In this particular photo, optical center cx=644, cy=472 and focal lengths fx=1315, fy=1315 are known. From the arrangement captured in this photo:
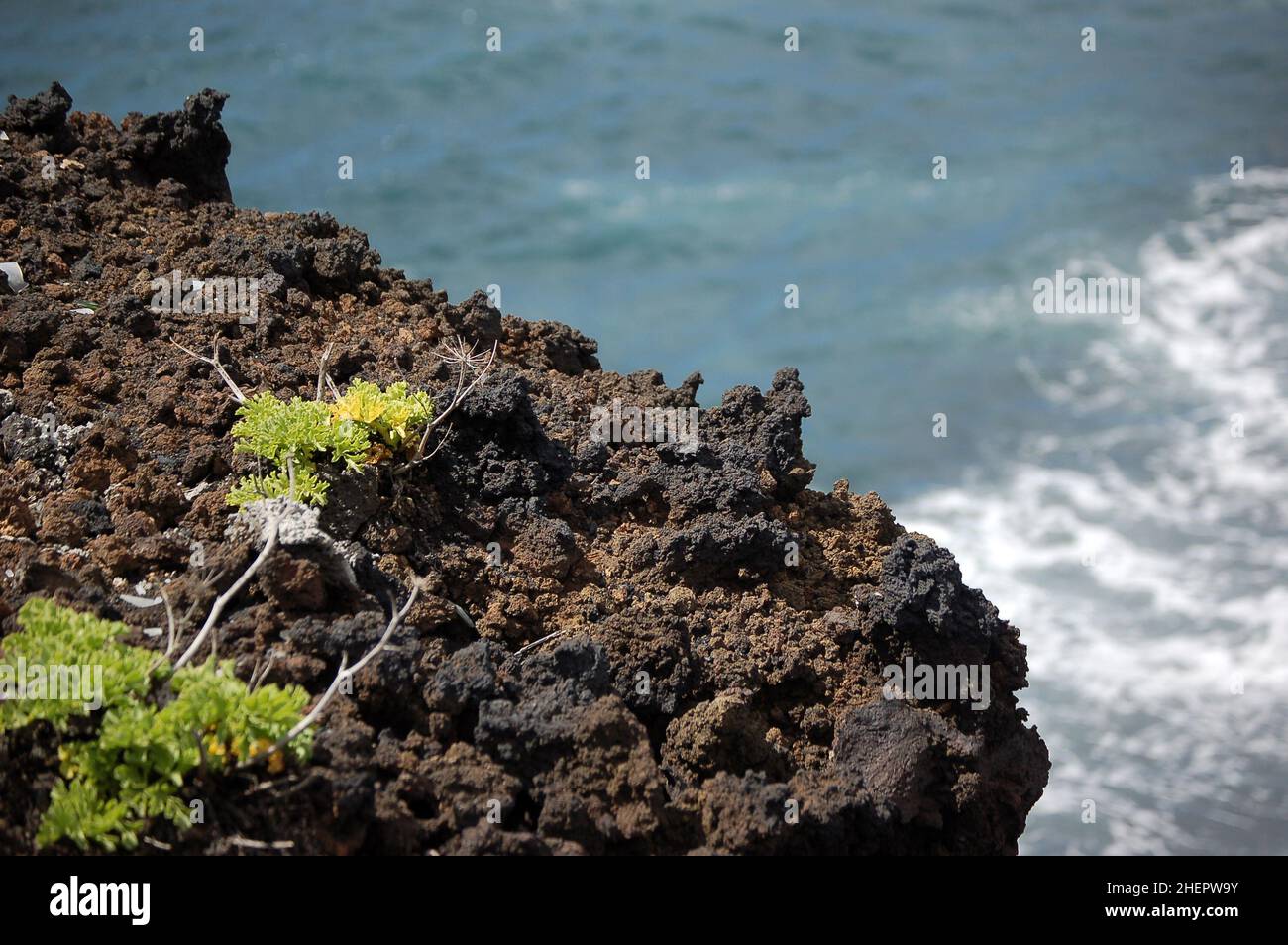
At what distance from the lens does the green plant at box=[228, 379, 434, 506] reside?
4.88 metres

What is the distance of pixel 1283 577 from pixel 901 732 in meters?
7.87

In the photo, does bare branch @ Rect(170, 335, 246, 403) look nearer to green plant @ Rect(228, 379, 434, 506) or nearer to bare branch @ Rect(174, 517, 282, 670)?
green plant @ Rect(228, 379, 434, 506)

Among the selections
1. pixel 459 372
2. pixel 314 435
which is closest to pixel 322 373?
pixel 314 435

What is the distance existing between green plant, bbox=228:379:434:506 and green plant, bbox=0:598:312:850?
1.03m

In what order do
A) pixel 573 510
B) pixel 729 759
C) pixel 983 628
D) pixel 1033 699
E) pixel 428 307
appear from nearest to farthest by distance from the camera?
pixel 729 759 < pixel 983 628 < pixel 573 510 < pixel 428 307 < pixel 1033 699

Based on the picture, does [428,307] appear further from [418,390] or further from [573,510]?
[573,510]

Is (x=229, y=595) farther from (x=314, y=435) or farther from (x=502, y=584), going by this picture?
(x=502, y=584)

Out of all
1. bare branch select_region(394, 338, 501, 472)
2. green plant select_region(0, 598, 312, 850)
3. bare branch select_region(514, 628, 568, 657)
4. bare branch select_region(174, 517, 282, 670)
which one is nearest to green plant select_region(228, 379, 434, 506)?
bare branch select_region(394, 338, 501, 472)

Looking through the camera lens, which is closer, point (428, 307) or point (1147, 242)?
point (428, 307)

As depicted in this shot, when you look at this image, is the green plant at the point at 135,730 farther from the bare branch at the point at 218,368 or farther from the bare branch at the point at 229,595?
the bare branch at the point at 218,368

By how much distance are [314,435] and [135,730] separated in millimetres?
1558

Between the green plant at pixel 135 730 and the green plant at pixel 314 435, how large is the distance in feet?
3.36
